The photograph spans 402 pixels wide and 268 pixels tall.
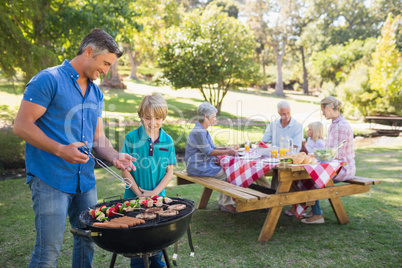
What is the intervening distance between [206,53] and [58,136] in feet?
41.6

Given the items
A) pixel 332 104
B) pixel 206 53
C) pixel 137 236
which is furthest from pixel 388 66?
pixel 137 236

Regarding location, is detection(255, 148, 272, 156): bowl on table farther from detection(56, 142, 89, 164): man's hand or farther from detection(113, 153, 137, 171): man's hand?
detection(56, 142, 89, 164): man's hand

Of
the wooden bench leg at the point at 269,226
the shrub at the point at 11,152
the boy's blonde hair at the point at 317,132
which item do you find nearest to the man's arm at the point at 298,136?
the boy's blonde hair at the point at 317,132

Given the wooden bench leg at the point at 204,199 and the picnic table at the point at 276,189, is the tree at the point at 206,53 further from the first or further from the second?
the picnic table at the point at 276,189

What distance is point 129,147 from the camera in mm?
2852

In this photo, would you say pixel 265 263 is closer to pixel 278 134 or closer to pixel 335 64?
pixel 278 134

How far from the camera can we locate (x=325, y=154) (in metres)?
3.98

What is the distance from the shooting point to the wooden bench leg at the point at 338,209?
4277 millimetres

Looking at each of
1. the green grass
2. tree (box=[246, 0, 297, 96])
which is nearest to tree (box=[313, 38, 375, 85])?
tree (box=[246, 0, 297, 96])

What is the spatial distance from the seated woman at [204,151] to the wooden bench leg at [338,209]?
1.47m

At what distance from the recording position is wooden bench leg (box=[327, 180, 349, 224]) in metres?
4.28

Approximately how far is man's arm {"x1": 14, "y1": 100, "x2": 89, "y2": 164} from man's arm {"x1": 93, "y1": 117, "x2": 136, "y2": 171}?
36 centimetres

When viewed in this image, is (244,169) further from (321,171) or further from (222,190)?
(321,171)

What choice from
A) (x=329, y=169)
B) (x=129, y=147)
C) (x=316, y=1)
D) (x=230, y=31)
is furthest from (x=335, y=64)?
(x=129, y=147)
